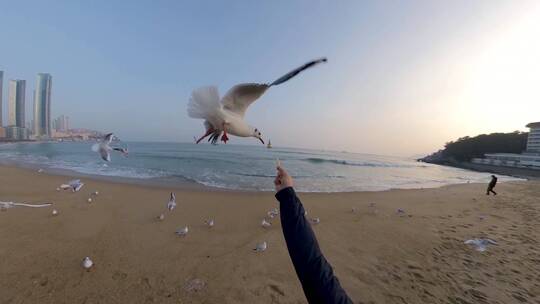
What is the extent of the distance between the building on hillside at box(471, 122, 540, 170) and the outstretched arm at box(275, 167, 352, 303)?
A: 61585 millimetres

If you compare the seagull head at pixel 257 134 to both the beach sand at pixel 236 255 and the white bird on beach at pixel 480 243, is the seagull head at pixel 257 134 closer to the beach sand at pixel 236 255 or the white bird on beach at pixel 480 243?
the beach sand at pixel 236 255

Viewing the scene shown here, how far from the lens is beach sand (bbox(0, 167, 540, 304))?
385cm

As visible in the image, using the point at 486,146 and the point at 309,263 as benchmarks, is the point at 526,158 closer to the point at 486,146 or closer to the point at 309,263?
the point at 486,146

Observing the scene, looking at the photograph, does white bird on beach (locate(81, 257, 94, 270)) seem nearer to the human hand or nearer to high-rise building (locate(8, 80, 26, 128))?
the human hand

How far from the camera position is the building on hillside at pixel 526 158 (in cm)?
4734

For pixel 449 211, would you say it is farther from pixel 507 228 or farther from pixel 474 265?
pixel 474 265

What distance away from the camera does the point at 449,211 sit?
9719 millimetres

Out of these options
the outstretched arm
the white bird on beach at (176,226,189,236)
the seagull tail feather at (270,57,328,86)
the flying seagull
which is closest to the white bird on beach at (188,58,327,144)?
the seagull tail feather at (270,57,328,86)

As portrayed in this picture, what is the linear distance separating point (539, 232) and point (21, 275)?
1219 cm

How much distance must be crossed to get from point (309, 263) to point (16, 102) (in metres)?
115

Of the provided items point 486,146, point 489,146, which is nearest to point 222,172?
point 489,146

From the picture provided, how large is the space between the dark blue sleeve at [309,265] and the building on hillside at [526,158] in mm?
61586

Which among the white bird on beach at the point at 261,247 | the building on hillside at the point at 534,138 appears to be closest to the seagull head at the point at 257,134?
the white bird on beach at the point at 261,247

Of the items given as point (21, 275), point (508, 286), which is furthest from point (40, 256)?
point (508, 286)
